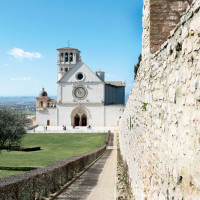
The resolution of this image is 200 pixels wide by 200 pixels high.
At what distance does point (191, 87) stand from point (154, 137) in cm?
226

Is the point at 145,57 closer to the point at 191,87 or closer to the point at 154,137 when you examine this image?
the point at 154,137

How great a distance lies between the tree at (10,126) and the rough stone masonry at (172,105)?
13.7 meters

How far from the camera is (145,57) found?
6.38 metres

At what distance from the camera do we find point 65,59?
68.1m

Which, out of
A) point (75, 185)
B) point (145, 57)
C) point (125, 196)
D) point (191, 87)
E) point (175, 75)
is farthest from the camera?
point (75, 185)

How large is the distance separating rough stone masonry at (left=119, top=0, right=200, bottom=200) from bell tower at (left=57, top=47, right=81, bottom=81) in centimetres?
6184

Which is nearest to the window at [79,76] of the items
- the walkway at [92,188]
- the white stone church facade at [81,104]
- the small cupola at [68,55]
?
the white stone church facade at [81,104]

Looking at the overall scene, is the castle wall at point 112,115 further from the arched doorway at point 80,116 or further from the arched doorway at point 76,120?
the arched doorway at point 76,120

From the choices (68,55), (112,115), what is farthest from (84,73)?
(112,115)

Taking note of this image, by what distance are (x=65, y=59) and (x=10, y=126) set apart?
51.7 m

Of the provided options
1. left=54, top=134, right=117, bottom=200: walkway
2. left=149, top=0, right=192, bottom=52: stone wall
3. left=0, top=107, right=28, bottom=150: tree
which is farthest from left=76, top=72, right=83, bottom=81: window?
left=149, top=0, right=192, bottom=52: stone wall

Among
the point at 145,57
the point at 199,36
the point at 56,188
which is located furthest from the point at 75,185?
the point at 199,36

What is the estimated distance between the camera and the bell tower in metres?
67.2

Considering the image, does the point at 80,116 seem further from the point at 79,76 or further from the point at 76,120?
the point at 79,76
